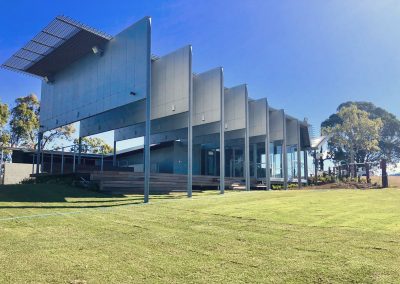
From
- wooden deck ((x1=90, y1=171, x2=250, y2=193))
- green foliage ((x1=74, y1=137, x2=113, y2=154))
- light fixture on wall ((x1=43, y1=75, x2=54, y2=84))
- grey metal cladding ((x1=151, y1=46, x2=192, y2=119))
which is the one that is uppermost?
light fixture on wall ((x1=43, y1=75, x2=54, y2=84))

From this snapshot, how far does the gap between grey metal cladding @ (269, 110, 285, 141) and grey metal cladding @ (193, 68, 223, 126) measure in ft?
32.4

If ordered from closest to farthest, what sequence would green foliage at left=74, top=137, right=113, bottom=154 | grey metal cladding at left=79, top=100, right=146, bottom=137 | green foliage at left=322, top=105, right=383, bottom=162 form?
1. grey metal cladding at left=79, top=100, right=146, bottom=137
2. green foliage at left=74, top=137, right=113, bottom=154
3. green foliage at left=322, top=105, right=383, bottom=162

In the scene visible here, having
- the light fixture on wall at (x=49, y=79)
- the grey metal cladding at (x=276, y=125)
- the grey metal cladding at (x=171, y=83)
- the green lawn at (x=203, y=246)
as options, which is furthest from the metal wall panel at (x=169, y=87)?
the grey metal cladding at (x=276, y=125)

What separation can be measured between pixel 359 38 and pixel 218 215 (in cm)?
1981

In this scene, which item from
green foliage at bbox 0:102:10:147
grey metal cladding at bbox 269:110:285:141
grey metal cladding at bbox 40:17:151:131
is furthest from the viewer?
green foliage at bbox 0:102:10:147

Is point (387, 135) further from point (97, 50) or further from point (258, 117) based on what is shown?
point (97, 50)

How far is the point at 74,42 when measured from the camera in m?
18.9

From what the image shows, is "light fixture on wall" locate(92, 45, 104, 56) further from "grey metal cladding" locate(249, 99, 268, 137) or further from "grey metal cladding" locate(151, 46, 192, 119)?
"grey metal cladding" locate(249, 99, 268, 137)

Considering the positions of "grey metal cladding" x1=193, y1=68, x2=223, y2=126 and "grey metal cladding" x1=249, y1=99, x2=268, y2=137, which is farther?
"grey metal cladding" x1=249, y1=99, x2=268, y2=137

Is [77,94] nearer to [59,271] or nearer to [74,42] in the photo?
[74,42]

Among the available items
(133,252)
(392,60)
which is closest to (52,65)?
(133,252)

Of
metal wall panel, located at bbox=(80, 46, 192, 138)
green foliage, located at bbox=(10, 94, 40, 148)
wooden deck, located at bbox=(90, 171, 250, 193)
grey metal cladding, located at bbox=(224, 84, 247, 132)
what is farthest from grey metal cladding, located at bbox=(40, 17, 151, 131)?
green foliage, located at bbox=(10, 94, 40, 148)

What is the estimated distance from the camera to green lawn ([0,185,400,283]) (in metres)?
4.05

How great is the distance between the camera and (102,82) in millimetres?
18984
